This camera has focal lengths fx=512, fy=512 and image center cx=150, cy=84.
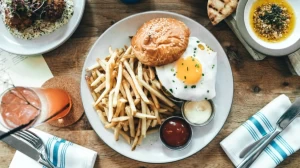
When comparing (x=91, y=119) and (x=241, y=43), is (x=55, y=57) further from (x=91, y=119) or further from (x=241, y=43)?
(x=241, y=43)

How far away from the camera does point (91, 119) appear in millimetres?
3287

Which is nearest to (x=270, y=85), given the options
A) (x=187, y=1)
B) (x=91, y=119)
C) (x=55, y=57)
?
(x=187, y=1)

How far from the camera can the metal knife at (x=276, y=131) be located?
321 centimetres

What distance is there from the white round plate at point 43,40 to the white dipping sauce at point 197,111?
35.4 inches

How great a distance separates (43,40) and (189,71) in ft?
3.34

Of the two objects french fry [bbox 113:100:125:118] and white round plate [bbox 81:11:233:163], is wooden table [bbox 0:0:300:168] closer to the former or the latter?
white round plate [bbox 81:11:233:163]

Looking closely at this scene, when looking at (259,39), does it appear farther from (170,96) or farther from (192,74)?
(170,96)

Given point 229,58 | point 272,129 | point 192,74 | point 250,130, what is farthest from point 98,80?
point 272,129

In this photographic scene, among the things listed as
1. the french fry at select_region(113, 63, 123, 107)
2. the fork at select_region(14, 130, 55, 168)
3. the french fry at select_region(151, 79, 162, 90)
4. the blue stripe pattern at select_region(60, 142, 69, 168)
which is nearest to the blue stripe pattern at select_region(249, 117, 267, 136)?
the french fry at select_region(151, 79, 162, 90)

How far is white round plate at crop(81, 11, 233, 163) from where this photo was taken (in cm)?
326

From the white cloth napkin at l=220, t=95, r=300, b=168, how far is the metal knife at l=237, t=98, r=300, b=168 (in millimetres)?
55

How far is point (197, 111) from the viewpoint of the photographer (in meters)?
3.24

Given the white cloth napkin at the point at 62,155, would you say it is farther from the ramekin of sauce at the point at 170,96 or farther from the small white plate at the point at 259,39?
the small white plate at the point at 259,39

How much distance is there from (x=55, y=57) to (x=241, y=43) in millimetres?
1241
